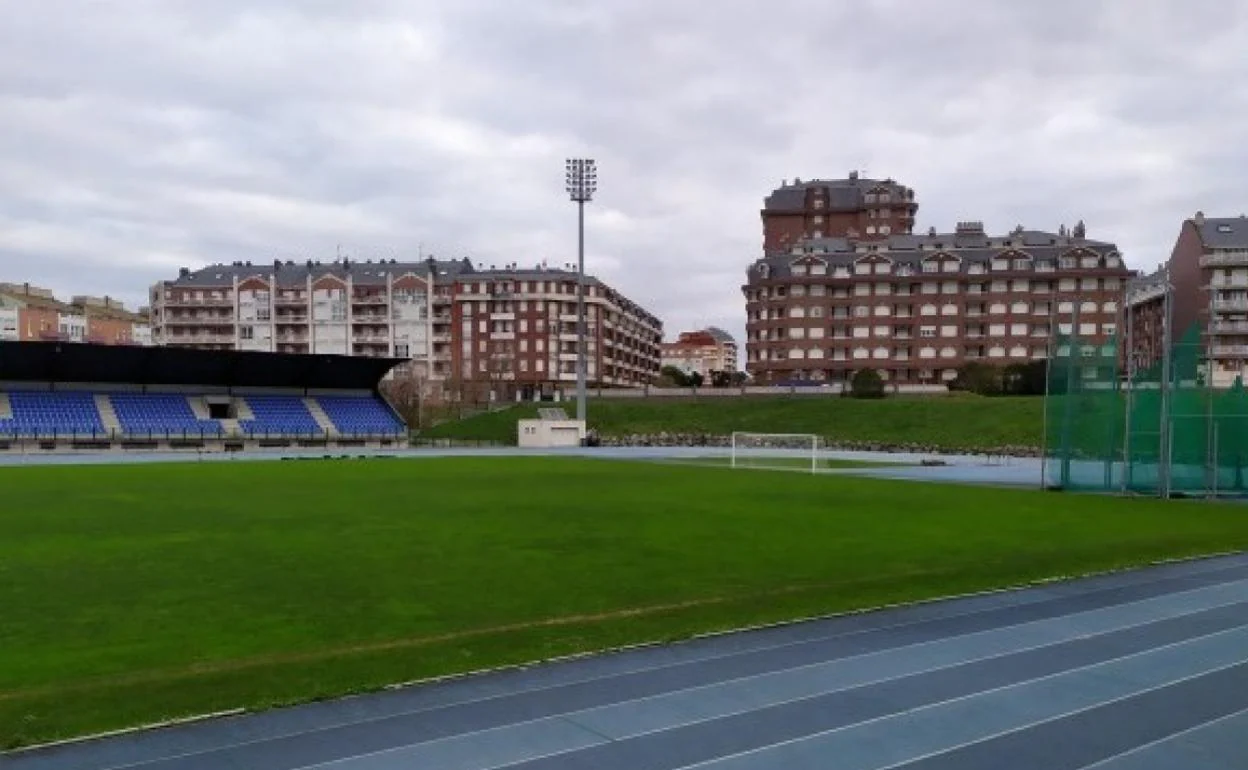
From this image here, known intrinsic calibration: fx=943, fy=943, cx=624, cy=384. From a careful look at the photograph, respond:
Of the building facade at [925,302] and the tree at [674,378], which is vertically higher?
the building facade at [925,302]

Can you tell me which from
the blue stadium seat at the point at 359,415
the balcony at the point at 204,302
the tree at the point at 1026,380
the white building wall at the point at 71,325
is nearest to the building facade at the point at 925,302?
the tree at the point at 1026,380

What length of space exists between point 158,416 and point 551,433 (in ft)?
77.1

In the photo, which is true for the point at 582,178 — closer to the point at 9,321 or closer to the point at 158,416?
the point at 158,416

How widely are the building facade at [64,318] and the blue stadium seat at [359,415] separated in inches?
1685

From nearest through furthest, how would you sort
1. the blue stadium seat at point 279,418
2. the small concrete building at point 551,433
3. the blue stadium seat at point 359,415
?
the blue stadium seat at point 279,418
the small concrete building at point 551,433
the blue stadium seat at point 359,415

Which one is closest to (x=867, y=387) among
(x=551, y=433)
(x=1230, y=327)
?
(x=551, y=433)

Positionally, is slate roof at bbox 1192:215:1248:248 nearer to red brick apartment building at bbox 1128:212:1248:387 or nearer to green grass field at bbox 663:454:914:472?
red brick apartment building at bbox 1128:212:1248:387

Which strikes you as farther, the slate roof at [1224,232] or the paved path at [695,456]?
the slate roof at [1224,232]

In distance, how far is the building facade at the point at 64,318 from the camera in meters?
106

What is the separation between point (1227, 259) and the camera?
8150cm

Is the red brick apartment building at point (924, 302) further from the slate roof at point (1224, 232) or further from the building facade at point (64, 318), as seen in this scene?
the building facade at point (64, 318)

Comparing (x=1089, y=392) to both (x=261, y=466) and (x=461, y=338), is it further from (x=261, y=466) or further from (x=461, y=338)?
(x=461, y=338)

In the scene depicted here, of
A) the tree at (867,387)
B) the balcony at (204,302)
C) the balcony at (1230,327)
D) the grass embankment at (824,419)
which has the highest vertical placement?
the balcony at (204,302)

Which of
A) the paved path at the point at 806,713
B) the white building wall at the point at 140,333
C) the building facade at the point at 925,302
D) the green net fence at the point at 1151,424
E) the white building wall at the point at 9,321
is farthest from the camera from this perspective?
the white building wall at the point at 140,333
